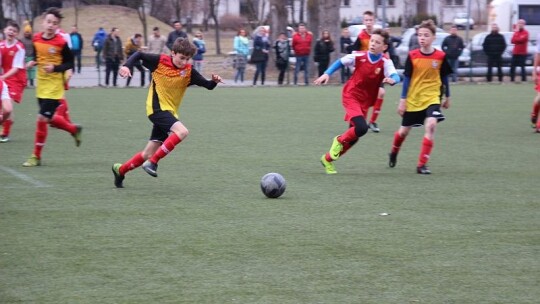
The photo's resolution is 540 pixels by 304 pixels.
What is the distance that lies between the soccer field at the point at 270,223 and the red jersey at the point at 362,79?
0.82m

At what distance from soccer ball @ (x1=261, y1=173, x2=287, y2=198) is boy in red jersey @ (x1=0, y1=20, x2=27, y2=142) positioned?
16.2 ft

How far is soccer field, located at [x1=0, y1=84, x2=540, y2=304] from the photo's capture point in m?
6.07

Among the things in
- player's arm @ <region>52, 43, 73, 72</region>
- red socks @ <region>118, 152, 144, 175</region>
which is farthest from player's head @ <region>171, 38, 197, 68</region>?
player's arm @ <region>52, 43, 73, 72</region>

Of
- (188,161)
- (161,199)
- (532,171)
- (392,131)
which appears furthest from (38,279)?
(392,131)

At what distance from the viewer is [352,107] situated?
11758mm

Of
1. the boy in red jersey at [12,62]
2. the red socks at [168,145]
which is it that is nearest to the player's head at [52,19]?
the boy in red jersey at [12,62]

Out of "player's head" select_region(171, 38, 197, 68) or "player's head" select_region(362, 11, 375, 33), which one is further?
"player's head" select_region(362, 11, 375, 33)

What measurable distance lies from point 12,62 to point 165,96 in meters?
4.92

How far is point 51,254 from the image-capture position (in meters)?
6.91

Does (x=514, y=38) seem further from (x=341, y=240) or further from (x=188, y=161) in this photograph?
(x=341, y=240)

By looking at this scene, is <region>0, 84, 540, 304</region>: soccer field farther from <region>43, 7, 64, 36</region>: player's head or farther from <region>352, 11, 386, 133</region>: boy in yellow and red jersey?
<region>43, 7, 64, 36</region>: player's head

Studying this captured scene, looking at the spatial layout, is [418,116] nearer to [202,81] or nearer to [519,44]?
[202,81]

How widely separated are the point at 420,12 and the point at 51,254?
6946 cm

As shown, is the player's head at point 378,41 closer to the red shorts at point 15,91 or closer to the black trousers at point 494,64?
the red shorts at point 15,91
